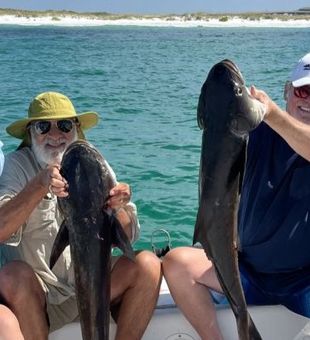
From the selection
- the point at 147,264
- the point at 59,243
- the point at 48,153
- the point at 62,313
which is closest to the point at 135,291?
the point at 147,264

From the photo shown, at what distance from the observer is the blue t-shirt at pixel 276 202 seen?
3600 mm

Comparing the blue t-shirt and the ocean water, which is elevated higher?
the blue t-shirt

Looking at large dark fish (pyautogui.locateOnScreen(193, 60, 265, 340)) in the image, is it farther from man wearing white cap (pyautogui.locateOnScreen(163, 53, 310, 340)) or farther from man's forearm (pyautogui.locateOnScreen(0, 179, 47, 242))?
man's forearm (pyautogui.locateOnScreen(0, 179, 47, 242))

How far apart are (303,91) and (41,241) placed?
1690mm

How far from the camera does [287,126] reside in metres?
3.10

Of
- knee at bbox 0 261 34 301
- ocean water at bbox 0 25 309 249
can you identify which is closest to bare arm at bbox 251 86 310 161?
knee at bbox 0 261 34 301

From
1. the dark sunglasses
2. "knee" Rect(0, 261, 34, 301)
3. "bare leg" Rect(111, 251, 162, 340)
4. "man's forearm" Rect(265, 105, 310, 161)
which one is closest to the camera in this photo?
"man's forearm" Rect(265, 105, 310, 161)

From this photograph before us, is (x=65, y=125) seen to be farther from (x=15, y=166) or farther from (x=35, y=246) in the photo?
(x=35, y=246)

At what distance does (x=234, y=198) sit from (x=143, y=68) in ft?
83.3

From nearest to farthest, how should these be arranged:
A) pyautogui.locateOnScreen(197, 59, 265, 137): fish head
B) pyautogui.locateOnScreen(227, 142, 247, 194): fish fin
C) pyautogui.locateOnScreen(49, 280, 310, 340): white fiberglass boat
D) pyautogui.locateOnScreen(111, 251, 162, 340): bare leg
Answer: pyautogui.locateOnScreen(197, 59, 265, 137): fish head, pyautogui.locateOnScreen(227, 142, 247, 194): fish fin, pyautogui.locateOnScreen(111, 251, 162, 340): bare leg, pyautogui.locateOnScreen(49, 280, 310, 340): white fiberglass boat

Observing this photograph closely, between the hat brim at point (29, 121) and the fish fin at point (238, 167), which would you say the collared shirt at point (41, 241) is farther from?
the fish fin at point (238, 167)

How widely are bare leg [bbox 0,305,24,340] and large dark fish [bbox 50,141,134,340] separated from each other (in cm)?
34

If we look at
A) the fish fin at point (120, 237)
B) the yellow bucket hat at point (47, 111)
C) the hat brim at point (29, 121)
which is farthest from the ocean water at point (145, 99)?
the fish fin at point (120, 237)

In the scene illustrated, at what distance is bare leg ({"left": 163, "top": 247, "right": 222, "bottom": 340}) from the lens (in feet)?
12.3
